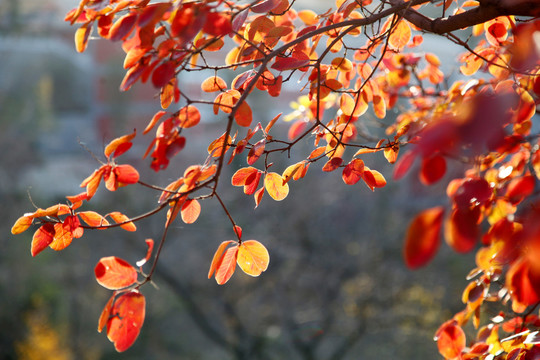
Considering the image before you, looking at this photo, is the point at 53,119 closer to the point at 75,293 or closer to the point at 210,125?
the point at 210,125

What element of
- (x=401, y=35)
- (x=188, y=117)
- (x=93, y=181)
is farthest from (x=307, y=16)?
(x=93, y=181)

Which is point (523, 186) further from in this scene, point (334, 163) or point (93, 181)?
point (93, 181)

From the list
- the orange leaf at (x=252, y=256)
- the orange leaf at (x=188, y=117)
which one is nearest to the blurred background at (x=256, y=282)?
the orange leaf at (x=252, y=256)

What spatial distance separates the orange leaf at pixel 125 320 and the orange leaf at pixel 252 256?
18 cm

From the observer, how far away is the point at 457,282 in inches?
173

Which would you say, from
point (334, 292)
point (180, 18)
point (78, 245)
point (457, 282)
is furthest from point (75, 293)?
point (180, 18)

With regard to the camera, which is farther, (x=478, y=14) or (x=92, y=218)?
(x=92, y=218)

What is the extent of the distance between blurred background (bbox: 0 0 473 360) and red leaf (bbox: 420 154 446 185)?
10.1ft

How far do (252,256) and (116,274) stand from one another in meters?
0.22

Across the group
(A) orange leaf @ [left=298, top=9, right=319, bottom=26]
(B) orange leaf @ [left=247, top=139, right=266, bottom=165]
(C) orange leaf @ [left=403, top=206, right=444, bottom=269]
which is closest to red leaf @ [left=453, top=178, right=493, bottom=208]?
(C) orange leaf @ [left=403, top=206, right=444, bottom=269]

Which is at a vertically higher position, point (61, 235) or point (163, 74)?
point (163, 74)

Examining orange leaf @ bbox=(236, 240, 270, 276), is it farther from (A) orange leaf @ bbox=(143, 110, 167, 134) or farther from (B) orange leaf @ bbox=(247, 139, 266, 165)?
(A) orange leaf @ bbox=(143, 110, 167, 134)

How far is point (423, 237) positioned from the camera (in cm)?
37

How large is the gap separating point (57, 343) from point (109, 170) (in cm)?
427
